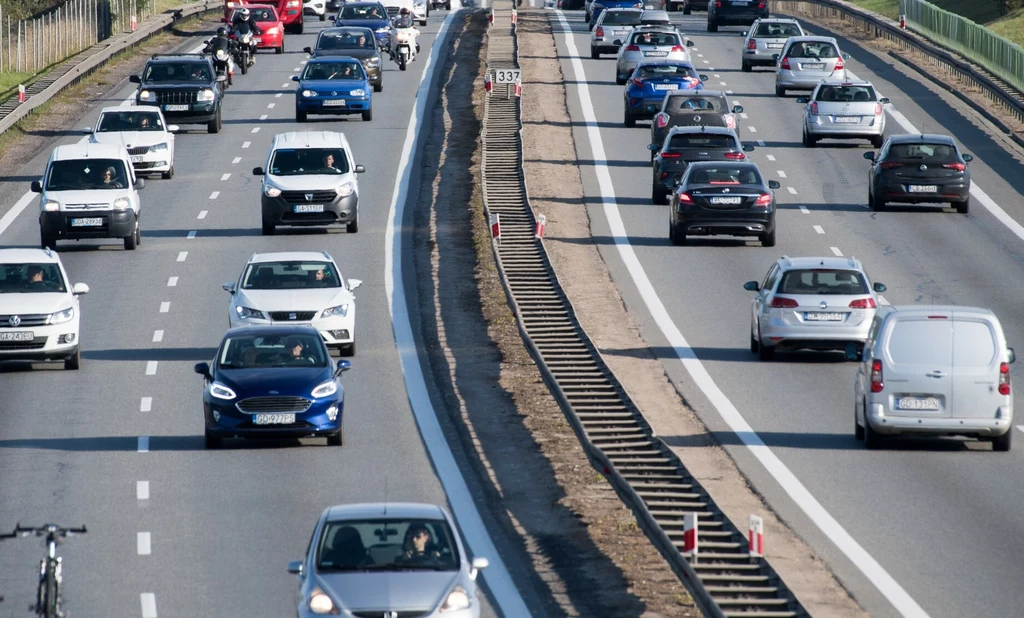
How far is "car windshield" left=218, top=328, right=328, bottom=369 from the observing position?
2252 cm

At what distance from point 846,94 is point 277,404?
28.0 metres

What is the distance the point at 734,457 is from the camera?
2111 cm

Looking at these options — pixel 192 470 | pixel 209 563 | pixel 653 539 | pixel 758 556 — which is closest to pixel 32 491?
pixel 192 470

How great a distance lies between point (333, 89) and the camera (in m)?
50.2

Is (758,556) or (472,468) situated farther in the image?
(472,468)

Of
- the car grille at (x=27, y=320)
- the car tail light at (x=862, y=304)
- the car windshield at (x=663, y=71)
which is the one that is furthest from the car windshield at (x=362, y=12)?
the car tail light at (x=862, y=304)

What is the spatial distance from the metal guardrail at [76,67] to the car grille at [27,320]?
74.8ft

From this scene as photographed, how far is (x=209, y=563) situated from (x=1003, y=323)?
15.6 m

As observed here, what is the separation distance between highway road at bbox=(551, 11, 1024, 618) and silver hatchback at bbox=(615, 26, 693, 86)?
100 centimetres

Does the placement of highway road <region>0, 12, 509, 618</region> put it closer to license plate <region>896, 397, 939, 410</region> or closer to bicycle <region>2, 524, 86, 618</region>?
bicycle <region>2, 524, 86, 618</region>

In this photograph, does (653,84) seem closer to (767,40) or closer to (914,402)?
(767,40)

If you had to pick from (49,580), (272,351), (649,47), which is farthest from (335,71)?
(49,580)

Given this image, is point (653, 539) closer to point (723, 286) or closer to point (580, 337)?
point (580, 337)

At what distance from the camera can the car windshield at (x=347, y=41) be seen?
5688 centimetres
